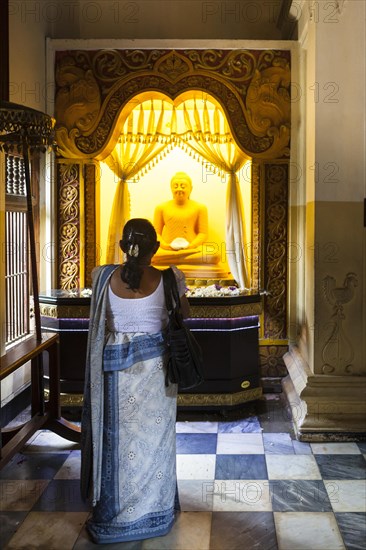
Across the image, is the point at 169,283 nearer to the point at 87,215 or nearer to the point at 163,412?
the point at 163,412

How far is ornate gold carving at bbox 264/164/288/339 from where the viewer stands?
6.57 metres

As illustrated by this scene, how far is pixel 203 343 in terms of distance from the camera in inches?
221

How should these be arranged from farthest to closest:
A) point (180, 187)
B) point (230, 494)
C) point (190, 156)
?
point (190, 156), point (180, 187), point (230, 494)

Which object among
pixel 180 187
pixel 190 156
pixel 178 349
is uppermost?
pixel 190 156

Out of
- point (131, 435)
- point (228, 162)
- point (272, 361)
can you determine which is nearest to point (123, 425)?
point (131, 435)

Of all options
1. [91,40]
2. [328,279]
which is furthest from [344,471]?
[91,40]

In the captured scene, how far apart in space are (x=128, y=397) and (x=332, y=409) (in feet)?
7.14

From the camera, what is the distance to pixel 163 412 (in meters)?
3.46

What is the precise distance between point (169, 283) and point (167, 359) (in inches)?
15.1

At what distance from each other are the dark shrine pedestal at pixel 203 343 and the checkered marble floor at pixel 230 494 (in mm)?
289

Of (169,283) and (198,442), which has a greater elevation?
(169,283)

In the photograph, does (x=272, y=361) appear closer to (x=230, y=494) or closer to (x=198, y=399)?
(x=198, y=399)

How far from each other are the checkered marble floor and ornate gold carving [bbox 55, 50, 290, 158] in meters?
2.80

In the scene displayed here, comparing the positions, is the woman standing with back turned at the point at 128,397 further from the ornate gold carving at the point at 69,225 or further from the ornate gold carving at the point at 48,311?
the ornate gold carving at the point at 69,225
